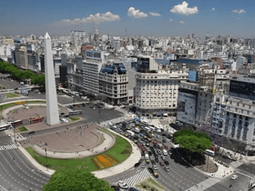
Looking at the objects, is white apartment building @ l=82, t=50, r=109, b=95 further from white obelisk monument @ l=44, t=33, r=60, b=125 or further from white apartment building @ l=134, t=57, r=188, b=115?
white obelisk monument @ l=44, t=33, r=60, b=125

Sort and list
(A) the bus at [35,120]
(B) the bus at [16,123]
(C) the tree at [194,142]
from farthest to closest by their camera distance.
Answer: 1. (A) the bus at [35,120]
2. (B) the bus at [16,123]
3. (C) the tree at [194,142]

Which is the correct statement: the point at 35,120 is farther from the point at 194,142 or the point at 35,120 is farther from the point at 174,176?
the point at 194,142

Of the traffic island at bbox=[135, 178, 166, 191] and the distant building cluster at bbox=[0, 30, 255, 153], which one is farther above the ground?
the distant building cluster at bbox=[0, 30, 255, 153]

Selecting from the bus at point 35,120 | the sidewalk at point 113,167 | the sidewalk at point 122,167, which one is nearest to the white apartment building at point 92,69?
the bus at point 35,120

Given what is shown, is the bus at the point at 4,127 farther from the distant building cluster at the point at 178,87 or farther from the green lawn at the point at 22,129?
the distant building cluster at the point at 178,87

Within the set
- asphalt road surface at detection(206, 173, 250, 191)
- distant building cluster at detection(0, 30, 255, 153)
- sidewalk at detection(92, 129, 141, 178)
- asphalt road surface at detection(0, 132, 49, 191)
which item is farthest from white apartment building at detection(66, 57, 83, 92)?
asphalt road surface at detection(206, 173, 250, 191)
